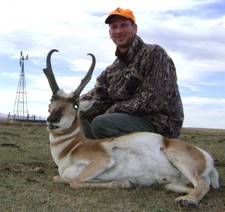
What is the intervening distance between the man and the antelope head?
2.76ft

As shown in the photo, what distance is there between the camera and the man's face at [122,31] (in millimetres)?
7848

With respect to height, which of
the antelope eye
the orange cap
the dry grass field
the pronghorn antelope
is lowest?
the dry grass field

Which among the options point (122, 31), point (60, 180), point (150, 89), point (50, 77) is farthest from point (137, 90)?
point (60, 180)

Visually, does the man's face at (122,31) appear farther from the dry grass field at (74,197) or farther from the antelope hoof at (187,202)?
the antelope hoof at (187,202)

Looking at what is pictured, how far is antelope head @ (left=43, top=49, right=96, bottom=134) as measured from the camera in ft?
21.5

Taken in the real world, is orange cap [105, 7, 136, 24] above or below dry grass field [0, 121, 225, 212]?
above

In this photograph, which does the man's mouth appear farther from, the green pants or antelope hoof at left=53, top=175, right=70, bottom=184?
the green pants

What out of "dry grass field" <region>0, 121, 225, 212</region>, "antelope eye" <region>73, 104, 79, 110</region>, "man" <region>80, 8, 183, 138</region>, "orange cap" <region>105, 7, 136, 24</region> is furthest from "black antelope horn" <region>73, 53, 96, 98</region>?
"dry grass field" <region>0, 121, 225, 212</region>

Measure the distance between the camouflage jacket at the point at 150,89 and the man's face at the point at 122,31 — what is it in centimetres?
12

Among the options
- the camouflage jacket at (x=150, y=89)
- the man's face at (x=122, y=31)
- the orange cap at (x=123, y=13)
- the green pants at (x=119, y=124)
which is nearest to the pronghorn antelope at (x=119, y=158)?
the green pants at (x=119, y=124)

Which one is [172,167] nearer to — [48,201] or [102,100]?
[48,201]

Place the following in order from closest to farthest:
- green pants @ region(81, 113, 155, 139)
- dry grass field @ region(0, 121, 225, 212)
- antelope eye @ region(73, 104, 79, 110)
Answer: dry grass field @ region(0, 121, 225, 212) < antelope eye @ region(73, 104, 79, 110) < green pants @ region(81, 113, 155, 139)

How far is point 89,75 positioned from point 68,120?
77 centimetres

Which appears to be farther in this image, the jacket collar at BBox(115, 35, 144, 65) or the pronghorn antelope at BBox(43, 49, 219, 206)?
the jacket collar at BBox(115, 35, 144, 65)
